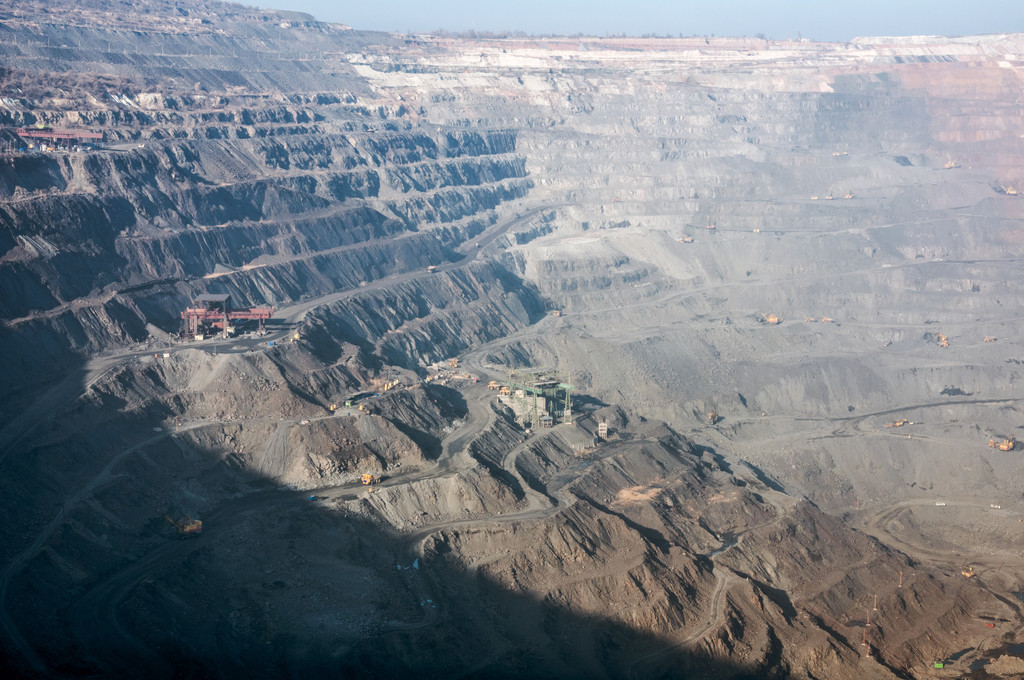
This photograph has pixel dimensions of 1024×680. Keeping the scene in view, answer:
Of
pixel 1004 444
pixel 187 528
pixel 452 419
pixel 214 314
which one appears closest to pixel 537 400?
pixel 452 419

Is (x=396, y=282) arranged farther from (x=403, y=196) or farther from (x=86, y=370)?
(x=86, y=370)

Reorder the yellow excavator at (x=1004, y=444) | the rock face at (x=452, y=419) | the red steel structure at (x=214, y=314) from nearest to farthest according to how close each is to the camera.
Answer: the rock face at (x=452, y=419), the red steel structure at (x=214, y=314), the yellow excavator at (x=1004, y=444)

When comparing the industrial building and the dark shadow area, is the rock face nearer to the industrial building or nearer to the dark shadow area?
the dark shadow area

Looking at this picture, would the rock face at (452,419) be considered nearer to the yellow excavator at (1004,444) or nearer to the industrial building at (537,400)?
the industrial building at (537,400)

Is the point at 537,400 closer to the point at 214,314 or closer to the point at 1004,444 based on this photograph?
the point at 214,314

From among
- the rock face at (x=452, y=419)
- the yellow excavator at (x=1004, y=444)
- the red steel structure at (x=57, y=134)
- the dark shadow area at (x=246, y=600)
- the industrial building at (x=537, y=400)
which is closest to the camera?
the dark shadow area at (x=246, y=600)

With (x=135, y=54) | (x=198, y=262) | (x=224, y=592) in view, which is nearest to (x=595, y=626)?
(x=224, y=592)

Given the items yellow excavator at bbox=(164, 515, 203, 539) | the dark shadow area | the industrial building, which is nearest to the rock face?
the dark shadow area

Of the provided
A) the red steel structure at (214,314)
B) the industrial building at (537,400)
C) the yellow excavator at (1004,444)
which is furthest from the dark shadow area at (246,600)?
the yellow excavator at (1004,444)
